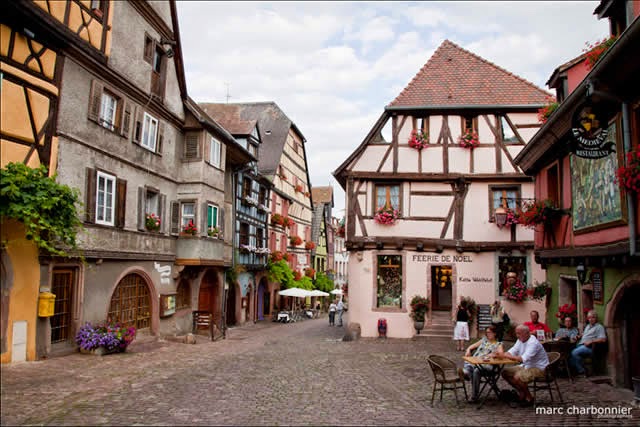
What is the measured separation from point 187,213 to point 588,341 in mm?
13074

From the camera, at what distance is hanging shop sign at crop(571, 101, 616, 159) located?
348 inches

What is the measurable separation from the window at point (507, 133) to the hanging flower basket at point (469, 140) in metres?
0.99

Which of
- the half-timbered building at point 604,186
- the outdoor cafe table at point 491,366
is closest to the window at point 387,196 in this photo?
the half-timbered building at point 604,186

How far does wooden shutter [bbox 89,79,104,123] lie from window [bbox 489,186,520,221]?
525 inches

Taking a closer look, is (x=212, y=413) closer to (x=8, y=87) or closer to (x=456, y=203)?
(x=8, y=87)

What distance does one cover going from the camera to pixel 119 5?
1460 cm

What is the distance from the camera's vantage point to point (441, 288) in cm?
2564

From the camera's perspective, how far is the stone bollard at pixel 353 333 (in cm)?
1923

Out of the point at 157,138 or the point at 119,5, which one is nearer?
the point at 119,5

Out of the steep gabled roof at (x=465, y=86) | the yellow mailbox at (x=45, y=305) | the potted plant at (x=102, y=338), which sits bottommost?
the potted plant at (x=102, y=338)

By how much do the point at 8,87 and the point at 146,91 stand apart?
6.13 metres

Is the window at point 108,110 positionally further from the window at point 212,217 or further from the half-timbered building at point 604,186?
the half-timbered building at point 604,186

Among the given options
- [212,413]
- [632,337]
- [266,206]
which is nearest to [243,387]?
[212,413]

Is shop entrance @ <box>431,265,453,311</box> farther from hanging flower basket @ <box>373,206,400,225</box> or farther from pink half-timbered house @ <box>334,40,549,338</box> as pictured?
hanging flower basket @ <box>373,206,400,225</box>
